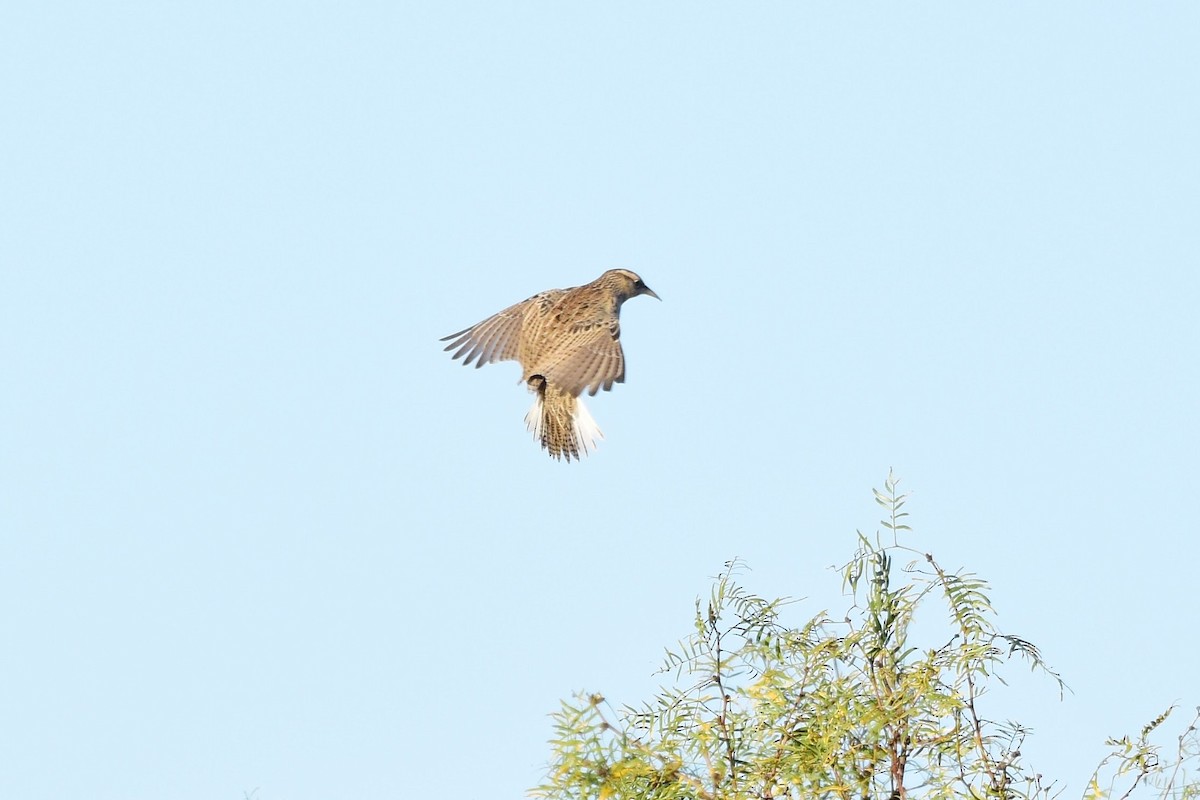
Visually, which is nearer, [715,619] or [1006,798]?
[1006,798]

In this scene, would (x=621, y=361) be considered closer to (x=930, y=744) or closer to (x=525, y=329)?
(x=525, y=329)

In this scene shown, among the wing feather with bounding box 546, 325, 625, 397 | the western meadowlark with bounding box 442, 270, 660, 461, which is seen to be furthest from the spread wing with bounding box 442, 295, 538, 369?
the wing feather with bounding box 546, 325, 625, 397

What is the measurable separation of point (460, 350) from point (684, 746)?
47.1 feet

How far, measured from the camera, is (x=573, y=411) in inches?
651

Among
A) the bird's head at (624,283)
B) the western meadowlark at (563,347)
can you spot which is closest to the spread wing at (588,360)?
the western meadowlark at (563,347)

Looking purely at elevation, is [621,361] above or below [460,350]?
below

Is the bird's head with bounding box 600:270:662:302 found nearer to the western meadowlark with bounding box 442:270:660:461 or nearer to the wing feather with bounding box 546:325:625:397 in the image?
the western meadowlark with bounding box 442:270:660:461

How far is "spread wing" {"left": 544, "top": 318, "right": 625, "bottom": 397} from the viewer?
15734 mm

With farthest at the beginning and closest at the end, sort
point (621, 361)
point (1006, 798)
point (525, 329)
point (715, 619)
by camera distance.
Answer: point (525, 329) < point (621, 361) < point (715, 619) < point (1006, 798)

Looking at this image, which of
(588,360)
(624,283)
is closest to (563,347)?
(588,360)

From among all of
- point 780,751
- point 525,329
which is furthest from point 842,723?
point 525,329

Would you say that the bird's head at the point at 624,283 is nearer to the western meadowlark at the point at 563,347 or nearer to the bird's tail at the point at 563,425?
the western meadowlark at the point at 563,347

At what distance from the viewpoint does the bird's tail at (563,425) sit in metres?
16.5

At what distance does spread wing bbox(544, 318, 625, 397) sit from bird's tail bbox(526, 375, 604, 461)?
20 centimetres
